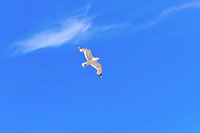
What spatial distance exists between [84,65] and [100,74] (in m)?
5.22

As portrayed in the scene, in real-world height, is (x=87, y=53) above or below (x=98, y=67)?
below

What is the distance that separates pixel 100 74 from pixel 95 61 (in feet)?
11.9

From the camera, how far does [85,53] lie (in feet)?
167

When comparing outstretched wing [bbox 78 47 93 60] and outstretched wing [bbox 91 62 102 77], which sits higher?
outstretched wing [bbox 91 62 102 77]

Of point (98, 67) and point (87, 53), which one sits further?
point (98, 67)

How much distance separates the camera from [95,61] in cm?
5228

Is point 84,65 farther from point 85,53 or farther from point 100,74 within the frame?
point 100,74

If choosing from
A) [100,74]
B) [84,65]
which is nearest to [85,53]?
[84,65]

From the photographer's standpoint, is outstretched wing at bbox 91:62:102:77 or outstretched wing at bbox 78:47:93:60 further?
outstretched wing at bbox 91:62:102:77

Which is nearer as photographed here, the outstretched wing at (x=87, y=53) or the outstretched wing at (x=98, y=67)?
the outstretched wing at (x=87, y=53)

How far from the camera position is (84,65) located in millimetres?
50750

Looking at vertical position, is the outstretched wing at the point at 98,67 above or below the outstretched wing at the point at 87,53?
above

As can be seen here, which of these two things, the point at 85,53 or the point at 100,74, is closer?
the point at 85,53

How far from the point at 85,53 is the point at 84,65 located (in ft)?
5.13
